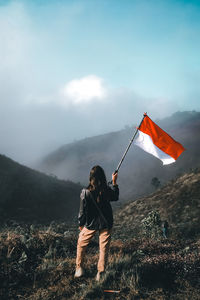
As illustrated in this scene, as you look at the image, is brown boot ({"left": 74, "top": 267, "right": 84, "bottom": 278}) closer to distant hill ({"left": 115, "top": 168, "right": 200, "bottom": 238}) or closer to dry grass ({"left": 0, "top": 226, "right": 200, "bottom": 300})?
dry grass ({"left": 0, "top": 226, "right": 200, "bottom": 300})

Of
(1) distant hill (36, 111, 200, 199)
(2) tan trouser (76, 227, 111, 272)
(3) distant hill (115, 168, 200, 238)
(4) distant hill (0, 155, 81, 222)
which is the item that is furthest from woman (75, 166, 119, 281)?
(1) distant hill (36, 111, 200, 199)

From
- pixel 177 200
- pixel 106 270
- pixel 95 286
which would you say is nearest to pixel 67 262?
pixel 106 270

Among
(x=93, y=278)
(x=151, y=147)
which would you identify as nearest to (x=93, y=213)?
(x=93, y=278)

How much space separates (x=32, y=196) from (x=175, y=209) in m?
21.8

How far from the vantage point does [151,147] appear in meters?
7.12

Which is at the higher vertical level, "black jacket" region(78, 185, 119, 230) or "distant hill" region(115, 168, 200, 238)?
"distant hill" region(115, 168, 200, 238)

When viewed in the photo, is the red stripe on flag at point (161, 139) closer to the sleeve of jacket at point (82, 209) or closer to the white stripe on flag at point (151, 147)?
the white stripe on flag at point (151, 147)

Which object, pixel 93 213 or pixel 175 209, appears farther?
pixel 175 209

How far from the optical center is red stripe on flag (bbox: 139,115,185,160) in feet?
22.5

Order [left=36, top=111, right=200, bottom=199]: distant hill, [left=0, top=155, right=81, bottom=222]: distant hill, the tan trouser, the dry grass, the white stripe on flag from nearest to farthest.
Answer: the dry grass, the tan trouser, the white stripe on flag, [left=0, top=155, right=81, bottom=222]: distant hill, [left=36, top=111, right=200, bottom=199]: distant hill

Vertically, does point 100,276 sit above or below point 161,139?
below

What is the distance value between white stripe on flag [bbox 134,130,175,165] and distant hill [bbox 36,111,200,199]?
58.2 m

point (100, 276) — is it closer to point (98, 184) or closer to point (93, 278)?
point (93, 278)

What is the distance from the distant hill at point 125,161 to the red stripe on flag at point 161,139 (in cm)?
5828
